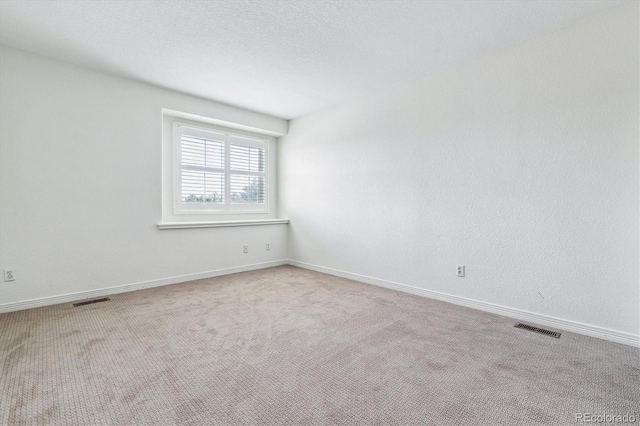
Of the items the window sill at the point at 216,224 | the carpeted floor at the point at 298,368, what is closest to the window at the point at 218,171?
the window sill at the point at 216,224

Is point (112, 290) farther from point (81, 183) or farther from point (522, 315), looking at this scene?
point (522, 315)

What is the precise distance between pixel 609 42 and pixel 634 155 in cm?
90

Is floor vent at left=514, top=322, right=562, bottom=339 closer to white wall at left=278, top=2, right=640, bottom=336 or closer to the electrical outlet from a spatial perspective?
white wall at left=278, top=2, right=640, bottom=336

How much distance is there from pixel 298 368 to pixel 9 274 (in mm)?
3032

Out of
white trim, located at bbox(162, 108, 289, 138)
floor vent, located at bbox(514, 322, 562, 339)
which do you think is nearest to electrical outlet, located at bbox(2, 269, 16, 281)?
white trim, located at bbox(162, 108, 289, 138)

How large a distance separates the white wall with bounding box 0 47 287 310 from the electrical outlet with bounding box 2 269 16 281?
0.06m

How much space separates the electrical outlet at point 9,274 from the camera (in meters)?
2.89

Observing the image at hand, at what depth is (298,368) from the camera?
6.33 ft

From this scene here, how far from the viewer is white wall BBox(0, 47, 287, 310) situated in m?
2.93

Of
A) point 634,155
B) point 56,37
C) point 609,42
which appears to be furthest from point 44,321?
point 609,42

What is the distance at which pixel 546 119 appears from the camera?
2648mm

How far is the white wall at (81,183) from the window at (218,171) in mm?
502

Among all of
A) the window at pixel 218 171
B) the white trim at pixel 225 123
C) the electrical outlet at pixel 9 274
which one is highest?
the white trim at pixel 225 123

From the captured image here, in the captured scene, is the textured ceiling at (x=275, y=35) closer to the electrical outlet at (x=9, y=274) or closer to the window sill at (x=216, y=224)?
the window sill at (x=216, y=224)
